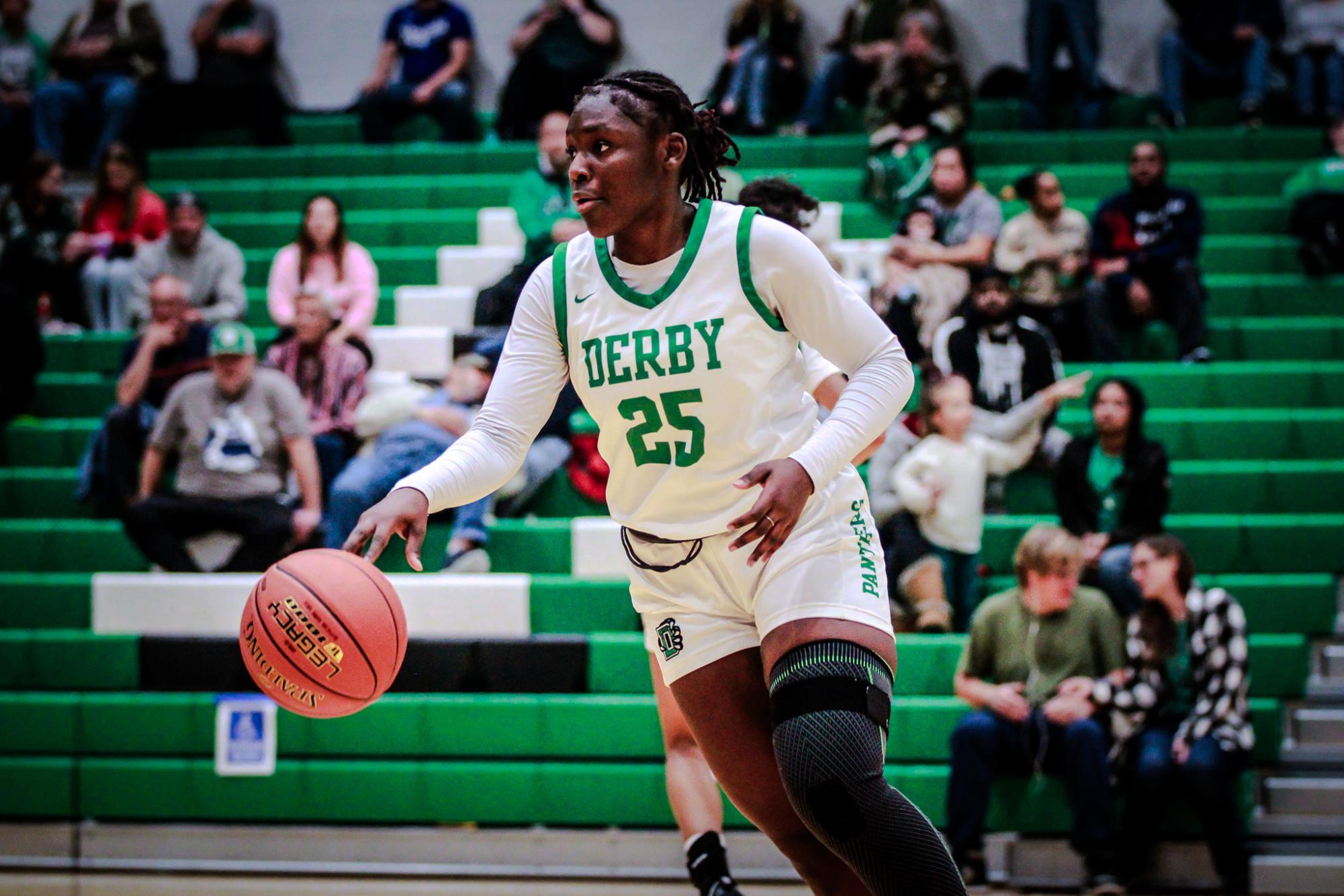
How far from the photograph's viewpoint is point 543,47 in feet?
31.4

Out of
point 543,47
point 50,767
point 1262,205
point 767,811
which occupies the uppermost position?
point 543,47

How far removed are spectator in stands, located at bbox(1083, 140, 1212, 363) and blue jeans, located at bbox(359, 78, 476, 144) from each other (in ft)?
13.9

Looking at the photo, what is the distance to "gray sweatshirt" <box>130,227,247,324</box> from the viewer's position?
303 inches

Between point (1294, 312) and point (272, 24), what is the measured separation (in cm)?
685

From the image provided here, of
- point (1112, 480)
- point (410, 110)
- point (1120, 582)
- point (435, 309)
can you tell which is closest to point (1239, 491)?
point (1112, 480)

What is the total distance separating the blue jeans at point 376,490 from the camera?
6.11 meters

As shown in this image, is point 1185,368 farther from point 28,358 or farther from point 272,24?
point 272,24

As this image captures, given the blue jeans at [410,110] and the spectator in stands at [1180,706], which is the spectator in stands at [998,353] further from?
the blue jeans at [410,110]

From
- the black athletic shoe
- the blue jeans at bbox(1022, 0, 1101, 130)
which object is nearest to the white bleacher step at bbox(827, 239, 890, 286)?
the blue jeans at bbox(1022, 0, 1101, 130)

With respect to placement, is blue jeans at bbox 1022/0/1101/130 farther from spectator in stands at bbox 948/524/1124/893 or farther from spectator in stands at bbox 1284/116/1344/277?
spectator in stands at bbox 948/524/1124/893

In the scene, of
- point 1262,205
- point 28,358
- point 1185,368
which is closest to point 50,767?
point 28,358

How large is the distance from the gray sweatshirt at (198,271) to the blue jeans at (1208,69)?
225 inches

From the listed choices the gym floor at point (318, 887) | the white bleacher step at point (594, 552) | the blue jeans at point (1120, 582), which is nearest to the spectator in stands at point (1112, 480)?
the blue jeans at point (1120, 582)

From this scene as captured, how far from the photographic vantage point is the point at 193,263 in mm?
7742
